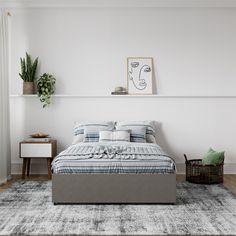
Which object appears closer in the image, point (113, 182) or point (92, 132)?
point (113, 182)

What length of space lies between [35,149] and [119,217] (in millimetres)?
2437

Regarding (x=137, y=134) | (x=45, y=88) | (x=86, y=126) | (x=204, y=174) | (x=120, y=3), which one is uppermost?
(x=120, y=3)

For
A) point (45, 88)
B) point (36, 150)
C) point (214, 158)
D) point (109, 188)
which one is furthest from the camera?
point (45, 88)

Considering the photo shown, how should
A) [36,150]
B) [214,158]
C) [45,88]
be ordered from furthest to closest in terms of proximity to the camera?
[45,88]
[36,150]
[214,158]

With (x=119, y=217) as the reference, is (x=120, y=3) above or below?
above

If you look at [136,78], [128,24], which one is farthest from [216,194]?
[128,24]

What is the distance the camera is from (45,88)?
242 inches

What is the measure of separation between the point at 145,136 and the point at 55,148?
1.41m

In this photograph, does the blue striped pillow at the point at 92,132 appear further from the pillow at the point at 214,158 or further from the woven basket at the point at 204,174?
the pillow at the point at 214,158

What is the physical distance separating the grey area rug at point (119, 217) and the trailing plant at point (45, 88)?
1.84 m

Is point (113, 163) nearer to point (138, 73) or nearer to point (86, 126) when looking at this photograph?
point (86, 126)

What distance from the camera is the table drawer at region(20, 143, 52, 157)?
5.85 meters

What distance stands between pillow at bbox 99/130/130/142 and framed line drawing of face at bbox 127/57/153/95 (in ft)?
3.05

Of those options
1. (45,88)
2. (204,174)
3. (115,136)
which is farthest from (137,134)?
(45,88)
